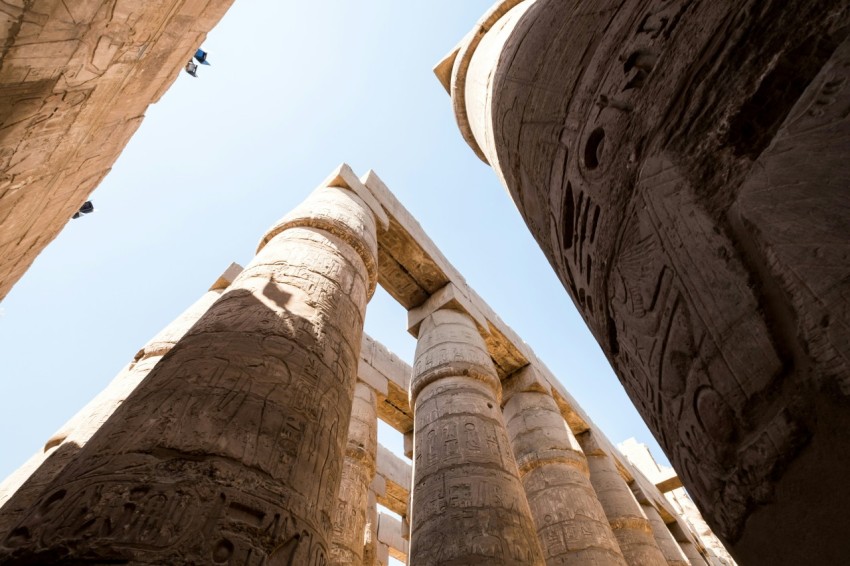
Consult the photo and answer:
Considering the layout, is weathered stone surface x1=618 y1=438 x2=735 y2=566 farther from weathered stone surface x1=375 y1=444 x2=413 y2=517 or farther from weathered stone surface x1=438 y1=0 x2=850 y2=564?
weathered stone surface x1=438 y1=0 x2=850 y2=564

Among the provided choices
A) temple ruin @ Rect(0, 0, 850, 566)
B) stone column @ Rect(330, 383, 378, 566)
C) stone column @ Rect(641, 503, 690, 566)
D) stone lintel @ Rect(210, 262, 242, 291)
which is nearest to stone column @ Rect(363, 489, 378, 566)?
stone column @ Rect(330, 383, 378, 566)

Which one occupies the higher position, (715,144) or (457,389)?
(457,389)

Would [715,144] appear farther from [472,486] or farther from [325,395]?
[472,486]

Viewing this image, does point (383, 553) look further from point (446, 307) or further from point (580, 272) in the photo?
point (580, 272)

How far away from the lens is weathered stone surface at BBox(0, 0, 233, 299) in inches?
79.7

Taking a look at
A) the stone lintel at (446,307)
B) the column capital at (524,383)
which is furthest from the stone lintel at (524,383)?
the stone lintel at (446,307)

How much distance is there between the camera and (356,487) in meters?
6.20

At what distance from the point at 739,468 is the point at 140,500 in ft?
5.67

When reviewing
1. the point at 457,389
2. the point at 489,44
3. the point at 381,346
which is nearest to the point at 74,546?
the point at 489,44

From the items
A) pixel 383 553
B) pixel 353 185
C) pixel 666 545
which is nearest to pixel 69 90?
pixel 353 185

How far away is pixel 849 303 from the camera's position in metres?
0.84

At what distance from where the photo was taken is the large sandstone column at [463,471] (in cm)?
408

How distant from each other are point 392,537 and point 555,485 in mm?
6871

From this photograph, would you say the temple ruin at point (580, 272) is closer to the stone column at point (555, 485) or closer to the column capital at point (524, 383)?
the stone column at point (555, 485)
